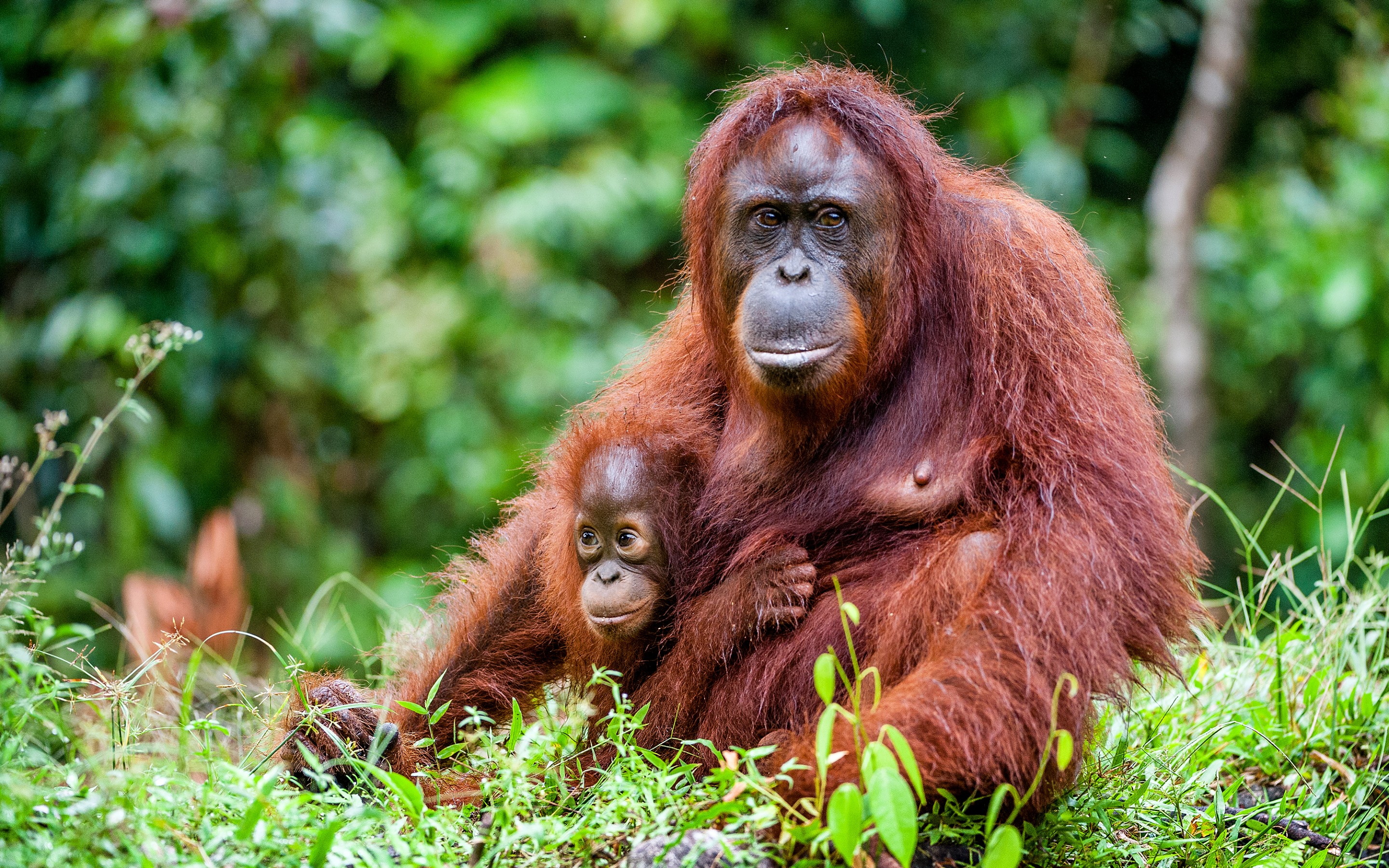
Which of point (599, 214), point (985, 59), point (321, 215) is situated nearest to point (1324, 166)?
point (985, 59)

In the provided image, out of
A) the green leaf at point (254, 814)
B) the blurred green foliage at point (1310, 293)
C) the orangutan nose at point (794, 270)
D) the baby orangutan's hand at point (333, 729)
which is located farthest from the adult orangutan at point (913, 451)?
the blurred green foliage at point (1310, 293)

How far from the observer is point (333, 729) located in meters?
2.93

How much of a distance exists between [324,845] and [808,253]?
152 centimetres

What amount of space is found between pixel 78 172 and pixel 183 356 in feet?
2.85

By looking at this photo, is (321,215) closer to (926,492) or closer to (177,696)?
(177,696)

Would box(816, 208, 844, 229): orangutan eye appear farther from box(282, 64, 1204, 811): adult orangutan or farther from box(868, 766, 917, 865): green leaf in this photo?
box(868, 766, 917, 865): green leaf

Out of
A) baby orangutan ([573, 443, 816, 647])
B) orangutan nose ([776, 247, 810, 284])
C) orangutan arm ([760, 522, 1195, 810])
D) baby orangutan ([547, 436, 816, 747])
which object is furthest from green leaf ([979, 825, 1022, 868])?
orangutan nose ([776, 247, 810, 284])

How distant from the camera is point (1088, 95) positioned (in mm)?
→ 8031

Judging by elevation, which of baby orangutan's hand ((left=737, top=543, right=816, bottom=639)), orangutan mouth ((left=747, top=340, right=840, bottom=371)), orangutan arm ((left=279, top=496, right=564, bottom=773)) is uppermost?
orangutan mouth ((left=747, top=340, right=840, bottom=371))

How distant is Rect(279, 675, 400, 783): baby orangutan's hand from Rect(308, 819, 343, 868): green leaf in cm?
65

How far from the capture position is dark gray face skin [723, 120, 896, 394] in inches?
106

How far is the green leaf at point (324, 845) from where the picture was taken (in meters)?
2.12

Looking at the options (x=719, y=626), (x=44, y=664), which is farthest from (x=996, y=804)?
(x=44, y=664)

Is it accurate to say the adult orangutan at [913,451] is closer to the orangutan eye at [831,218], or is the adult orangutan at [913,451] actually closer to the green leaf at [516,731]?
the orangutan eye at [831,218]
